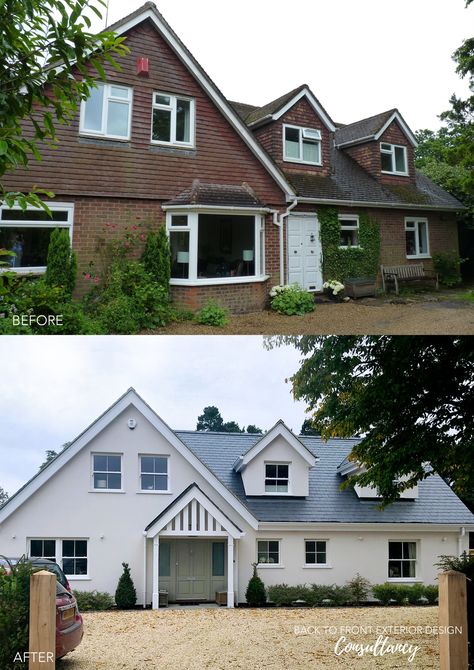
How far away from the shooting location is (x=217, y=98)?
26.3ft

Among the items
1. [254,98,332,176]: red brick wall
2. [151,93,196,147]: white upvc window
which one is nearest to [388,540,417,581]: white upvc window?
[151,93,196,147]: white upvc window

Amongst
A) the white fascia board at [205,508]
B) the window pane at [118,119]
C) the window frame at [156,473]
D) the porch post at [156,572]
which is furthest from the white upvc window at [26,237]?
the porch post at [156,572]

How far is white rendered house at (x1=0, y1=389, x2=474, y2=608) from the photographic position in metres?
4.92

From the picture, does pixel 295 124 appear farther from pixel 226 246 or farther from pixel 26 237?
pixel 26 237

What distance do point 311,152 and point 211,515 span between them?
6.69 metres

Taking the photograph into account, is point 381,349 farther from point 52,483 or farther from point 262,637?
point 52,483

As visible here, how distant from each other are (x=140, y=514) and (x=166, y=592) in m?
0.63

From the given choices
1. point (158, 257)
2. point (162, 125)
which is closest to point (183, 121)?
point (162, 125)

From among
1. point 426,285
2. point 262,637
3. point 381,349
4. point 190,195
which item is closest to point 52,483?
point 262,637

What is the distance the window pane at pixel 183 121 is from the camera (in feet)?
26.2

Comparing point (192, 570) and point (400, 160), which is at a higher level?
point (400, 160)

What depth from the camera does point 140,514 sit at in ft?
16.7

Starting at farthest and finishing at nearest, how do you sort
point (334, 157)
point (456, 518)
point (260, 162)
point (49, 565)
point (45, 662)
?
point (334, 157), point (260, 162), point (456, 518), point (49, 565), point (45, 662)

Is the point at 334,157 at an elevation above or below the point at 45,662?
above
